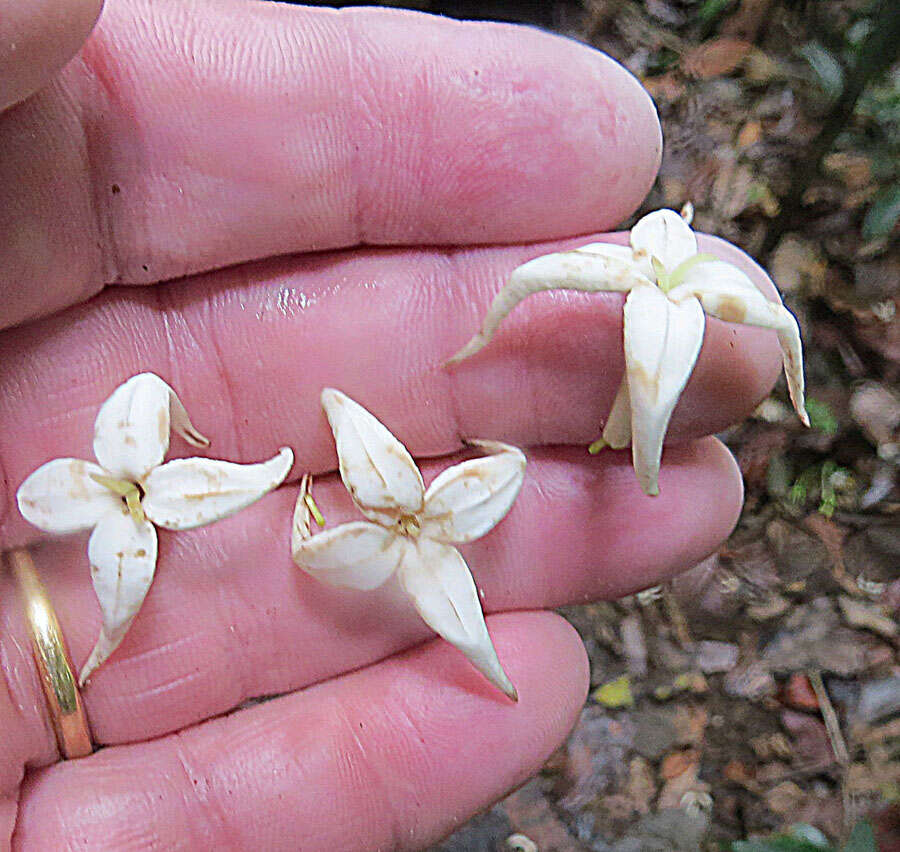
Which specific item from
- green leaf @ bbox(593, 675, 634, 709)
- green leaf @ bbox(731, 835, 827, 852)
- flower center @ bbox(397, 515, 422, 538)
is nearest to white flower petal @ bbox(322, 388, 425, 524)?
flower center @ bbox(397, 515, 422, 538)

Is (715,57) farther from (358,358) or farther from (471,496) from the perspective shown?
(471,496)

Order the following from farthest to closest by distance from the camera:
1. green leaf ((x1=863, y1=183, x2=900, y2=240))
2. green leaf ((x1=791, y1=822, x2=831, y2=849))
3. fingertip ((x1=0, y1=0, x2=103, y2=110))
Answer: green leaf ((x1=863, y1=183, x2=900, y2=240)) → green leaf ((x1=791, y1=822, x2=831, y2=849)) → fingertip ((x1=0, y1=0, x2=103, y2=110))

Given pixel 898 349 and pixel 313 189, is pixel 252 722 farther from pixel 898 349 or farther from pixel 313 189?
pixel 898 349

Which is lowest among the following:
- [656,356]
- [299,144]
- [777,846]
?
[777,846]

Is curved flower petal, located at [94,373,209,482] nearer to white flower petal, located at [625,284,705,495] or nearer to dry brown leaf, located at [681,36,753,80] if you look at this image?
white flower petal, located at [625,284,705,495]

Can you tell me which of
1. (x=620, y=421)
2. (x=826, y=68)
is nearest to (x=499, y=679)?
(x=620, y=421)

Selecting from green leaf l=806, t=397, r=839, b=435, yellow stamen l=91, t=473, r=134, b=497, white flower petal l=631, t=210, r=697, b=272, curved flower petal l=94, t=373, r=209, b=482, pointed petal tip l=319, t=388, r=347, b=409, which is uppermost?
white flower petal l=631, t=210, r=697, b=272
